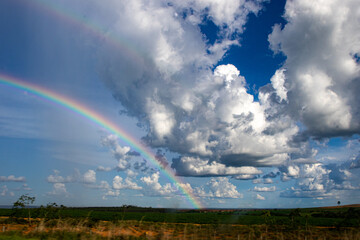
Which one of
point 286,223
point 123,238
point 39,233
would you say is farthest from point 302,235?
point 39,233

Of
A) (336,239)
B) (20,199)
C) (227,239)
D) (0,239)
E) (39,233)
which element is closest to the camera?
(0,239)

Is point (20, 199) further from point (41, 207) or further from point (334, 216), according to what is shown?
point (334, 216)

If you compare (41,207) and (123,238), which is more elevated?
(41,207)

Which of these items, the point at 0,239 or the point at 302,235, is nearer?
the point at 0,239

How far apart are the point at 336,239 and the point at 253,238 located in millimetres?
18115

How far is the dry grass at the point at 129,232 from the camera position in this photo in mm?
38287

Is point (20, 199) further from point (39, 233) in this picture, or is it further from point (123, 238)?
point (123, 238)

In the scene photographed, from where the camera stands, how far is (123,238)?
37.2m

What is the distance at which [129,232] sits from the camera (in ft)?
162

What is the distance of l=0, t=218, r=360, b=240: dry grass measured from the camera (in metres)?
38.3

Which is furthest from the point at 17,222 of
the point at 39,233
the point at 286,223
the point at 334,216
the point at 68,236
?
the point at 334,216

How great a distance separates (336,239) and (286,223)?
11054 mm

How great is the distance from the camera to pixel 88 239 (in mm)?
32688

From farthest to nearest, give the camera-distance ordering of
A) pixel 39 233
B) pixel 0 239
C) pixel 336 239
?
pixel 336 239 < pixel 39 233 < pixel 0 239
